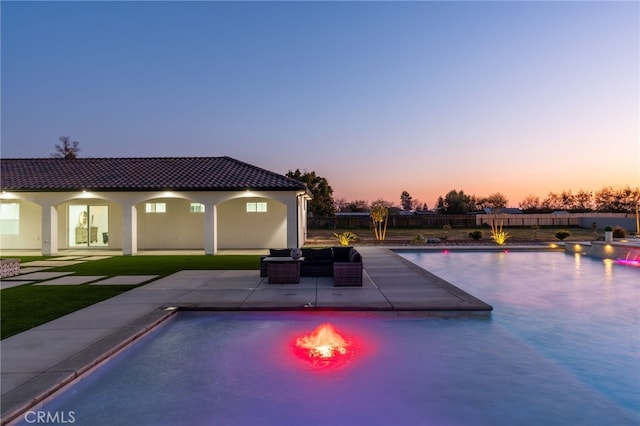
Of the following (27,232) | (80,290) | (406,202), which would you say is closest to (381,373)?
(80,290)

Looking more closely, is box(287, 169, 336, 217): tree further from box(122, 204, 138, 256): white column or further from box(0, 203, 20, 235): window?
box(0, 203, 20, 235): window

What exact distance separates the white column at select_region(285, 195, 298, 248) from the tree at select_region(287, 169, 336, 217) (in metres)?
26.9

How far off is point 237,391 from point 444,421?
2.32 m

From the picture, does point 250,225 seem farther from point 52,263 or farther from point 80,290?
point 80,290

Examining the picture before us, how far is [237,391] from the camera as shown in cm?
432

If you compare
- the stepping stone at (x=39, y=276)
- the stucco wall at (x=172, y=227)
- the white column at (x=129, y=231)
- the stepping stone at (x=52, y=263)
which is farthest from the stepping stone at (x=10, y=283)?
the stucco wall at (x=172, y=227)

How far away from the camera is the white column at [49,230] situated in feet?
59.6

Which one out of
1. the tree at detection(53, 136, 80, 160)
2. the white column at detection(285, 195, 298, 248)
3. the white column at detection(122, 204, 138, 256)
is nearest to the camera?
the white column at detection(285, 195, 298, 248)

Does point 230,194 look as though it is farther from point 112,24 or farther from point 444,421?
point 444,421

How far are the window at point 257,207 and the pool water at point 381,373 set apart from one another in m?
13.5

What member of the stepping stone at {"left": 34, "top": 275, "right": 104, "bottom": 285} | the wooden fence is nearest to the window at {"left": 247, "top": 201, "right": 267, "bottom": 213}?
the stepping stone at {"left": 34, "top": 275, "right": 104, "bottom": 285}

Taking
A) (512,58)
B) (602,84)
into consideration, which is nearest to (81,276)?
(512,58)

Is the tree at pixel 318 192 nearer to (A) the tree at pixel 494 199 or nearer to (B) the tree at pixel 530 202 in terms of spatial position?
(A) the tree at pixel 494 199

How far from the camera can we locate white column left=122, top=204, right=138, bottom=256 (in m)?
18.0
